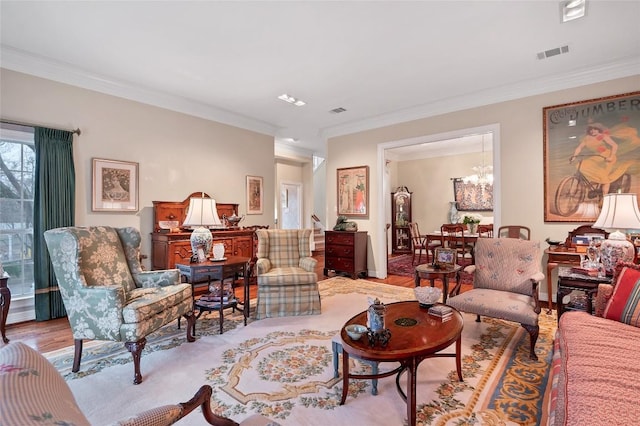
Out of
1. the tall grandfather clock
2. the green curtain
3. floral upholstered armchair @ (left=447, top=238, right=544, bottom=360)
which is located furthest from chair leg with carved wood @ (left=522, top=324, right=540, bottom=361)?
the tall grandfather clock

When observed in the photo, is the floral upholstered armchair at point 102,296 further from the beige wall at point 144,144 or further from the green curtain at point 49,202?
the beige wall at point 144,144

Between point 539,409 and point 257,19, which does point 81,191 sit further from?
point 539,409

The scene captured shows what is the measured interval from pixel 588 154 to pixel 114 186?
6017 mm

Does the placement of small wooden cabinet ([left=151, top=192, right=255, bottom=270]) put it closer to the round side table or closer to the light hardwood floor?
the light hardwood floor

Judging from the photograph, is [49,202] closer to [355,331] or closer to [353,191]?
[355,331]

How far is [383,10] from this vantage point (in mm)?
2693

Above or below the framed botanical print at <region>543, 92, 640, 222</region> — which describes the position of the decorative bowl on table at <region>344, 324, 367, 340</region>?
below

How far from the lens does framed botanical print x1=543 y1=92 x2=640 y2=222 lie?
362 cm

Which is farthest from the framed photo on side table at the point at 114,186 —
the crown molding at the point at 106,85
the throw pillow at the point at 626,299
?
the throw pillow at the point at 626,299

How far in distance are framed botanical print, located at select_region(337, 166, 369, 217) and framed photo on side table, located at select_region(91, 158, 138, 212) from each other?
11.6 ft

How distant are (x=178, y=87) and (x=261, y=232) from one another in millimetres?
2321

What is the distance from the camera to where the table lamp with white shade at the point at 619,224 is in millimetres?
2600

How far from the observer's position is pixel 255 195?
236 inches

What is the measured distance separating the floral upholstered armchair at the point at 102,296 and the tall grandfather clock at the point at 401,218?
273 inches
